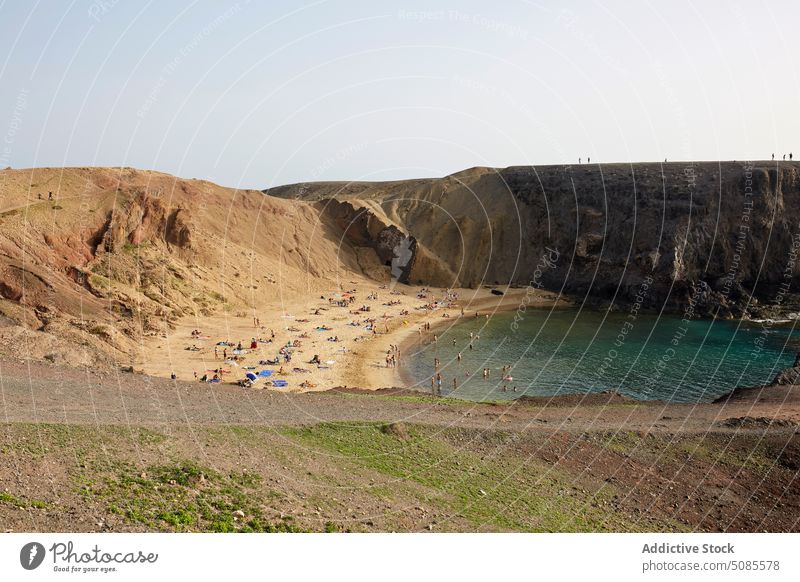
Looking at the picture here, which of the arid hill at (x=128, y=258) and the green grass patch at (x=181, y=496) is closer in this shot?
the green grass patch at (x=181, y=496)

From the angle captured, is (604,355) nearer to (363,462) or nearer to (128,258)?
(363,462)

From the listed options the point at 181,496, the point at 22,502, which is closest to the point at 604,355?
the point at 181,496

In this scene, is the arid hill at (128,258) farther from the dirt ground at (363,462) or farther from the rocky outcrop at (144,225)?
the dirt ground at (363,462)

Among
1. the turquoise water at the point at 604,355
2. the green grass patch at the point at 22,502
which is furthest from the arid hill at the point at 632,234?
the green grass patch at the point at 22,502

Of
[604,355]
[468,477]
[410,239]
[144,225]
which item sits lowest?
[604,355]

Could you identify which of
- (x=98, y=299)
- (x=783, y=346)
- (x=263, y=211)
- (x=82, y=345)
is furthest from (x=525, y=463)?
(x=263, y=211)

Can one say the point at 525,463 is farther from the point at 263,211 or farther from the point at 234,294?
the point at 263,211
